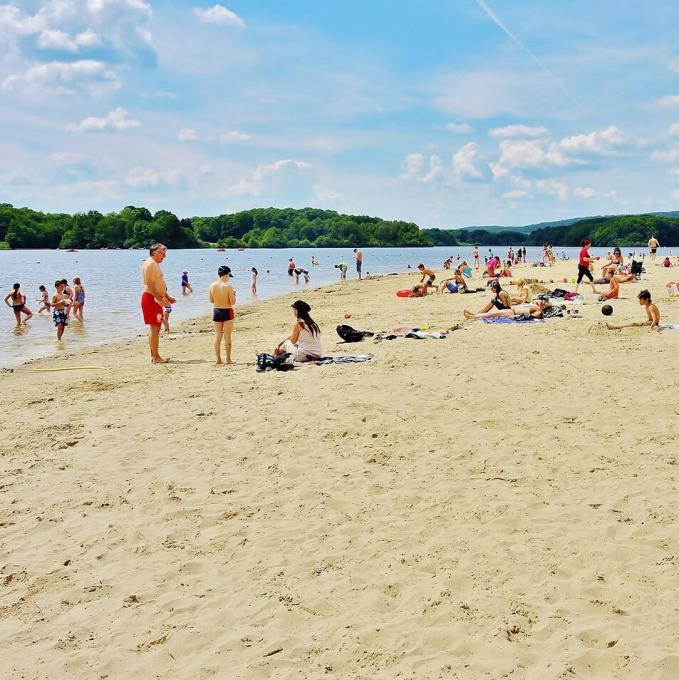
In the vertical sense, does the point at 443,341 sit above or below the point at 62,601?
above

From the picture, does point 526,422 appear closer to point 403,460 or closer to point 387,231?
point 403,460

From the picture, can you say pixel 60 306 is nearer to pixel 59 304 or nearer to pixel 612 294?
pixel 59 304

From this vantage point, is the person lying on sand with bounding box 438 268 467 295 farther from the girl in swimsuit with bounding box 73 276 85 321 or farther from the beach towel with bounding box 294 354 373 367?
the beach towel with bounding box 294 354 373 367

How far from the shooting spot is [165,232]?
151750 millimetres

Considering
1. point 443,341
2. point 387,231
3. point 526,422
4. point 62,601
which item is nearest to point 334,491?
point 62,601

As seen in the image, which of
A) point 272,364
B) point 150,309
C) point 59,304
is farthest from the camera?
point 59,304

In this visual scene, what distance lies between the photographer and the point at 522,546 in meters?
4.15

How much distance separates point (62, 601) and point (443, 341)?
8573 millimetres

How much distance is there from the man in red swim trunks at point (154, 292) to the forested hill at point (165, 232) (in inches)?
5736

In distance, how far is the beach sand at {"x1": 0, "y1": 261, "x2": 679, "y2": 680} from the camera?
3.23m

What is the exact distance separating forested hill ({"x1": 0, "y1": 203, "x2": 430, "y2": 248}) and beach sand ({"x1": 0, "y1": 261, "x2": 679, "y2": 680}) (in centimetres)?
15023

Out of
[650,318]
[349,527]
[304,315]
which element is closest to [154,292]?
[304,315]

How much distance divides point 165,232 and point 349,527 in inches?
6139

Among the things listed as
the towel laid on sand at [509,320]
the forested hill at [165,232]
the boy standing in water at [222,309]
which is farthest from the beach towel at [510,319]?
the forested hill at [165,232]
